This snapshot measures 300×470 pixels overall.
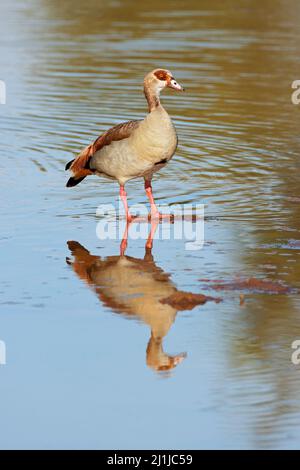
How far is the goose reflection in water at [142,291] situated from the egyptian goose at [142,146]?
3.03ft

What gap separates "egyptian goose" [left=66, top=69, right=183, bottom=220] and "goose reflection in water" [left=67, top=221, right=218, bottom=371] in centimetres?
92

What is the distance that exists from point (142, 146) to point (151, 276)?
5.95 ft

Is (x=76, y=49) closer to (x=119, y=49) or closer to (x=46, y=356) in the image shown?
(x=119, y=49)

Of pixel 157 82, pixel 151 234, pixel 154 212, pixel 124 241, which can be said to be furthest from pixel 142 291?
pixel 157 82

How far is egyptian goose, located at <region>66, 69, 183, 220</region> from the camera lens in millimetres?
10625

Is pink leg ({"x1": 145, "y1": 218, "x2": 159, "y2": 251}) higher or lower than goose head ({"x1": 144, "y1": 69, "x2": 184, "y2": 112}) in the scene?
lower

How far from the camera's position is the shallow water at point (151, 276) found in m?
6.63

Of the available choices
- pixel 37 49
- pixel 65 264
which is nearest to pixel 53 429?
pixel 65 264

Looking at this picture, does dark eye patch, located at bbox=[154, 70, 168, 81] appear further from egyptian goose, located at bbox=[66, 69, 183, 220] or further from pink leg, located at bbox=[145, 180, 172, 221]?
pink leg, located at bbox=[145, 180, 172, 221]

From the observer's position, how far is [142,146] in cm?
1066

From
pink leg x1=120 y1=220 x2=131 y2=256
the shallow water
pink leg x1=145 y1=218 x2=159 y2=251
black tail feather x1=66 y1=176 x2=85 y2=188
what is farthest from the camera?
black tail feather x1=66 y1=176 x2=85 y2=188

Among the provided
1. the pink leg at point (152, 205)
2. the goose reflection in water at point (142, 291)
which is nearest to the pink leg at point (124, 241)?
the goose reflection in water at point (142, 291)

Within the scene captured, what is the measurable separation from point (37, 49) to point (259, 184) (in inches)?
422

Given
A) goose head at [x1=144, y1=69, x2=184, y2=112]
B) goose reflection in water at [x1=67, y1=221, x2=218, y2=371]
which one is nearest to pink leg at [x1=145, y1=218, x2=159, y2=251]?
goose reflection in water at [x1=67, y1=221, x2=218, y2=371]
